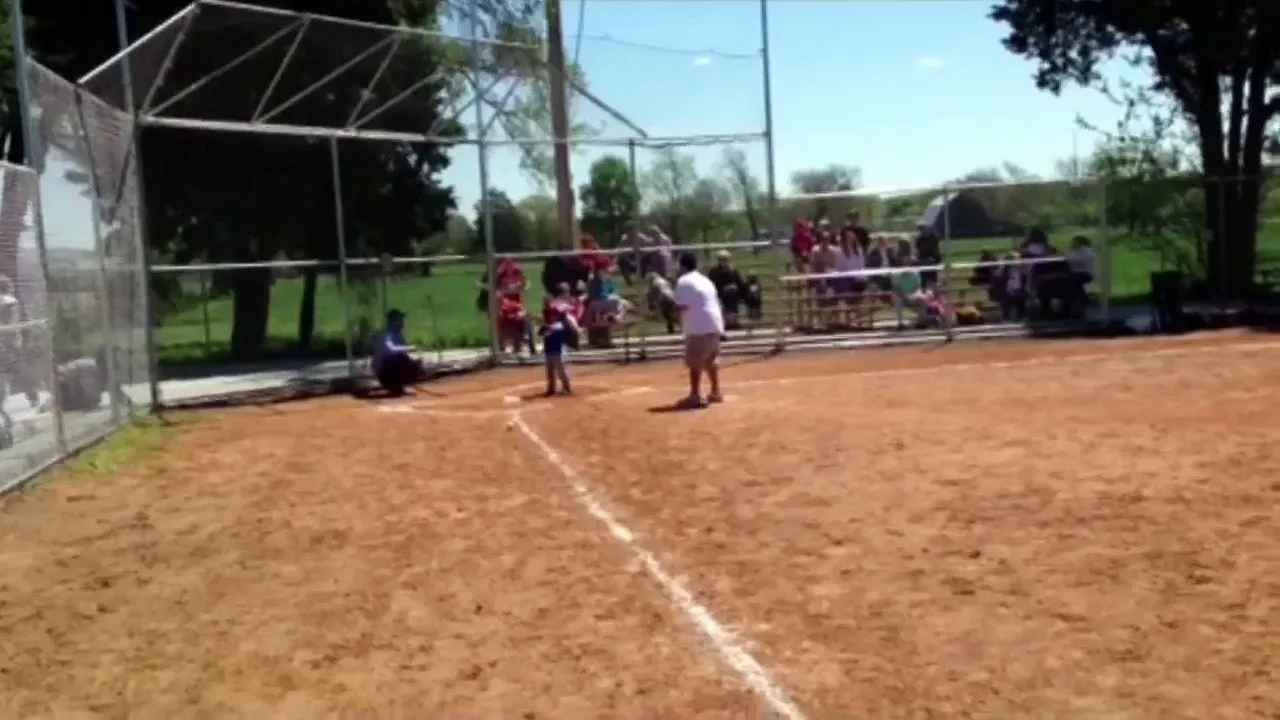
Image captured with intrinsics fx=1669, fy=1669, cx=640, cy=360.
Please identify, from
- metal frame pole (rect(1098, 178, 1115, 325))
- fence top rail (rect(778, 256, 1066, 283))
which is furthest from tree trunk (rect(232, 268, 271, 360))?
metal frame pole (rect(1098, 178, 1115, 325))

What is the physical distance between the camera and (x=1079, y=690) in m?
6.27

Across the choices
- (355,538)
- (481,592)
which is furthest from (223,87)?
(481,592)

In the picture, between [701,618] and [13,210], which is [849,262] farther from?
[701,618]

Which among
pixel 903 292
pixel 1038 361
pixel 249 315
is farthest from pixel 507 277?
pixel 1038 361

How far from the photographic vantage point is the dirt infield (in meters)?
6.66

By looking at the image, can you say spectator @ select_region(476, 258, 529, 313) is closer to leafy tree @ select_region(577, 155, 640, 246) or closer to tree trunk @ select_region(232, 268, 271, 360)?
leafy tree @ select_region(577, 155, 640, 246)

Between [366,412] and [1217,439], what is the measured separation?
9.46 metres

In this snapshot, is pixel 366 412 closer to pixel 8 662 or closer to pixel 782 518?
pixel 782 518

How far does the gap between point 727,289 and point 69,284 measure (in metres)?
12.8

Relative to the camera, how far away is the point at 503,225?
83.7 ft

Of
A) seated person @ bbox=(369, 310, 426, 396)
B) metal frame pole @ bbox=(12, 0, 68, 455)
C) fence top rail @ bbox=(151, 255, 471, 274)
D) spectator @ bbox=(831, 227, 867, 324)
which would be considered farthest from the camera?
spectator @ bbox=(831, 227, 867, 324)

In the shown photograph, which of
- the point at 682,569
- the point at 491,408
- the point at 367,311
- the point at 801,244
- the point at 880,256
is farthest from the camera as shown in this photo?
the point at 801,244

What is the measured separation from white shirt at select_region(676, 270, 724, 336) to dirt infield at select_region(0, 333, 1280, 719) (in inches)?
62.0

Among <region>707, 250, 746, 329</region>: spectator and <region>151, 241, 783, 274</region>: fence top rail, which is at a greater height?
<region>151, 241, 783, 274</region>: fence top rail
